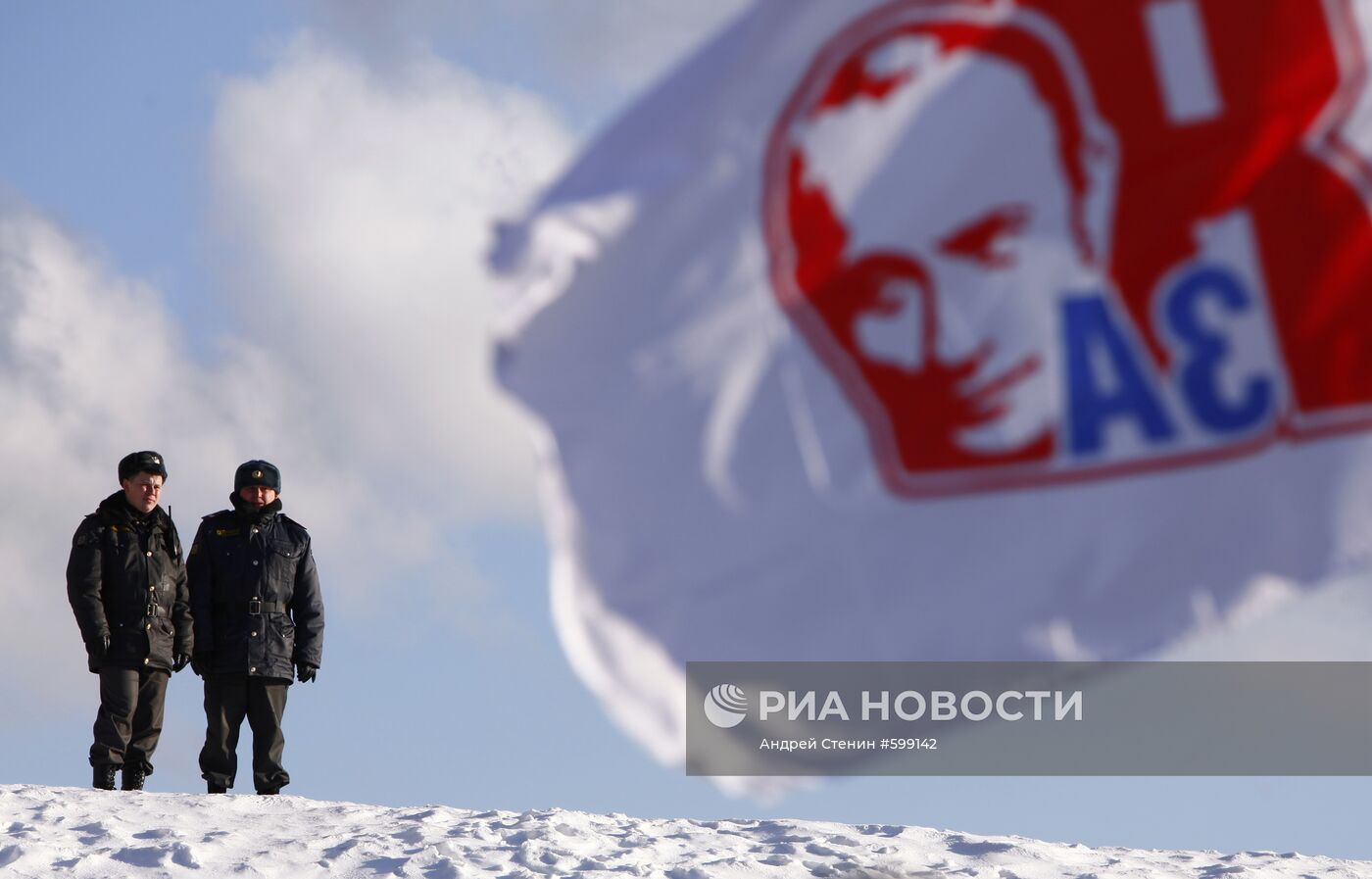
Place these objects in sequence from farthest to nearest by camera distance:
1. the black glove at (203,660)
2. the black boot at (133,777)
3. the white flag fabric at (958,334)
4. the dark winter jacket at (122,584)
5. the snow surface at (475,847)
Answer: the black boot at (133,777)
the black glove at (203,660)
the dark winter jacket at (122,584)
the snow surface at (475,847)
the white flag fabric at (958,334)

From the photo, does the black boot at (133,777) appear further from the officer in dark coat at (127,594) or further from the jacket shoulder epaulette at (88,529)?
the jacket shoulder epaulette at (88,529)

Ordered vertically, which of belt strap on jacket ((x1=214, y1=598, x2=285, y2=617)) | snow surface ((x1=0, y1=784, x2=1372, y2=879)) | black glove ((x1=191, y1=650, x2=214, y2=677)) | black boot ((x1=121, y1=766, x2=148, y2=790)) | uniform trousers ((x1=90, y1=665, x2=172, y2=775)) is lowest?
snow surface ((x1=0, y1=784, x2=1372, y2=879))

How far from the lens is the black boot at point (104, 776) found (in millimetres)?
9336

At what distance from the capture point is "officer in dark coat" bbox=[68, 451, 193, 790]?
29.9 ft

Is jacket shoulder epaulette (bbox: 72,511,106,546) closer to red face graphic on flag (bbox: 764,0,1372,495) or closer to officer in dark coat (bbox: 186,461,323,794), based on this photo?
officer in dark coat (bbox: 186,461,323,794)

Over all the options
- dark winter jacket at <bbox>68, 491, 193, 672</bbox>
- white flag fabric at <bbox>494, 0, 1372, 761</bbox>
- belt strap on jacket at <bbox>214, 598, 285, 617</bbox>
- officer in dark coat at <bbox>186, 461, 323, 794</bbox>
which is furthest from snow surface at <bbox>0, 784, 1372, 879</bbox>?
white flag fabric at <bbox>494, 0, 1372, 761</bbox>

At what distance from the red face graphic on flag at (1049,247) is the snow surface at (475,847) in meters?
4.64

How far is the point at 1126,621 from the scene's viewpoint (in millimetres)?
4395

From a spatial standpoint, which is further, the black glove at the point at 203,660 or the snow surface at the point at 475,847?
the black glove at the point at 203,660

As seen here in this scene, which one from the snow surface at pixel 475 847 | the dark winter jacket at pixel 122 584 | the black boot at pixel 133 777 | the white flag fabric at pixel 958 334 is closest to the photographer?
the white flag fabric at pixel 958 334

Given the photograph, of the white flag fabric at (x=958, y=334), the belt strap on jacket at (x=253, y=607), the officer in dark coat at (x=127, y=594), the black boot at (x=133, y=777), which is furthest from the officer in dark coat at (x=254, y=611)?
the white flag fabric at (x=958, y=334)

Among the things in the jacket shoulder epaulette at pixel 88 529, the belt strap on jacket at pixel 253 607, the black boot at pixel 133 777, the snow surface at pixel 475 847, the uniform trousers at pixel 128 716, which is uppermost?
the jacket shoulder epaulette at pixel 88 529

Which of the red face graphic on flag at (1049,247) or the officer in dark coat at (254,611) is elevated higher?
the officer in dark coat at (254,611)

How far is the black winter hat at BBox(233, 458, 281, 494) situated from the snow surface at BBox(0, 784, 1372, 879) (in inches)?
59.4
